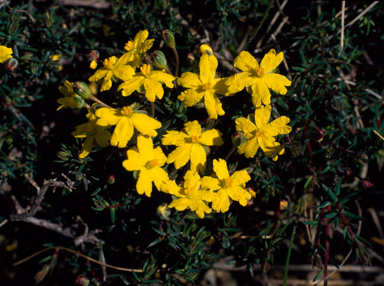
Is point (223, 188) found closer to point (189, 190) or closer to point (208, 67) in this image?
point (189, 190)

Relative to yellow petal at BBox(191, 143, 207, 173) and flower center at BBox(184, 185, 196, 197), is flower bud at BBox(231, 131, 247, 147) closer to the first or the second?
yellow petal at BBox(191, 143, 207, 173)

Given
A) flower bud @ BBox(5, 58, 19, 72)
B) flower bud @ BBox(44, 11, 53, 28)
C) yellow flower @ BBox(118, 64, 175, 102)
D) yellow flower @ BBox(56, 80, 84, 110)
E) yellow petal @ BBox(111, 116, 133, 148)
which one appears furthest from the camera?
flower bud @ BBox(44, 11, 53, 28)

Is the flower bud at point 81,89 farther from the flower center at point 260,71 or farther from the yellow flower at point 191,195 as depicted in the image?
the flower center at point 260,71

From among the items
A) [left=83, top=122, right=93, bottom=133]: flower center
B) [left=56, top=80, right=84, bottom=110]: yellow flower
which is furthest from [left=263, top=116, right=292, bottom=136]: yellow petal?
[left=56, top=80, right=84, bottom=110]: yellow flower

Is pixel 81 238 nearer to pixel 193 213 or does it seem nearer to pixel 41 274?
pixel 41 274

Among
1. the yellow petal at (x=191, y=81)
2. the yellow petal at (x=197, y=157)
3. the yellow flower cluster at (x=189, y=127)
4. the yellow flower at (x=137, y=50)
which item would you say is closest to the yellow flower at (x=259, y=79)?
the yellow flower cluster at (x=189, y=127)

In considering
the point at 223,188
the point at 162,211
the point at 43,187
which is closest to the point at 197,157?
the point at 223,188

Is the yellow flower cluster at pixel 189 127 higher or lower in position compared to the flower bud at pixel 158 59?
lower
